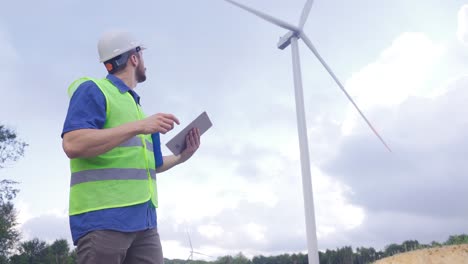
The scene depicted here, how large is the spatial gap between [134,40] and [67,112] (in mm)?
733

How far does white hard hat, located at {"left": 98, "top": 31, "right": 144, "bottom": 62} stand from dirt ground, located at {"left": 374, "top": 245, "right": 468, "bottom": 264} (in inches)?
647

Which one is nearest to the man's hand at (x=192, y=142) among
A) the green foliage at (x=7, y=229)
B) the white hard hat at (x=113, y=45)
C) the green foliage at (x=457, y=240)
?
the white hard hat at (x=113, y=45)

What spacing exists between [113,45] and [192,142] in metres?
0.85

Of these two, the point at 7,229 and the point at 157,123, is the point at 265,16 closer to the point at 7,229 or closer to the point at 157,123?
the point at 157,123

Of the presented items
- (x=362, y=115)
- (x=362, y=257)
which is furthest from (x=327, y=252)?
(x=362, y=115)

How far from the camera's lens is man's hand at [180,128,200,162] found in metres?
3.67

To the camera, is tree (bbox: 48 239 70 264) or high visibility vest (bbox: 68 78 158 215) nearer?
high visibility vest (bbox: 68 78 158 215)

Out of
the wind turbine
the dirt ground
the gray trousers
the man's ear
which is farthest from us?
the dirt ground

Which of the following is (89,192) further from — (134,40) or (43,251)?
(43,251)

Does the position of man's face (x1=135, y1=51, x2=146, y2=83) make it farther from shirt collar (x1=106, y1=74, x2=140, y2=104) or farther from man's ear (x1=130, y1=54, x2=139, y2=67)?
shirt collar (x1=106, y1=74, x2=140, y2=104)

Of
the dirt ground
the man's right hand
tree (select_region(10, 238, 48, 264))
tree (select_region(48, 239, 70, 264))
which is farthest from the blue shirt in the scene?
tree (select_region(48, 239, 70, 264))

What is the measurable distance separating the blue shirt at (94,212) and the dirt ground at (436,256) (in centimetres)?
1639

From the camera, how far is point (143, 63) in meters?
3.57

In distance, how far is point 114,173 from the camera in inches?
119
